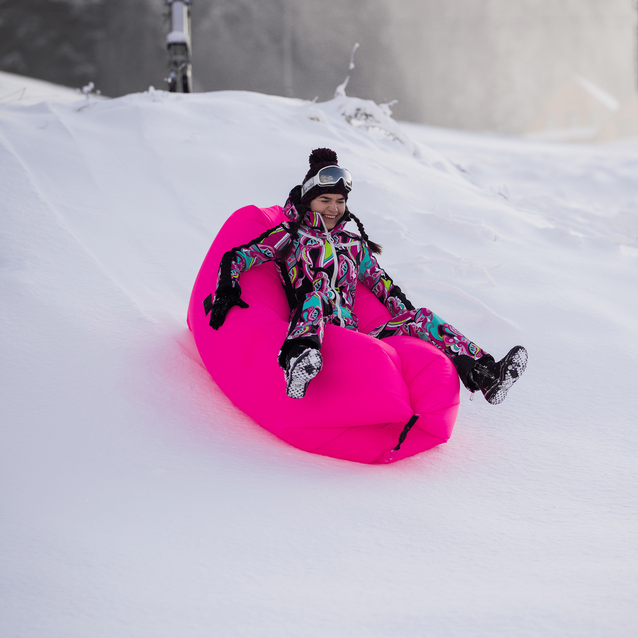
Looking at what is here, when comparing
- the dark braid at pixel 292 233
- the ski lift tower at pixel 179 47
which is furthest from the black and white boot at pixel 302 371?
the ski lift tower at pixel 179 47

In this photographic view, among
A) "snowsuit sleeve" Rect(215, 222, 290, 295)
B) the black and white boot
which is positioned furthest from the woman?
the black and white boot

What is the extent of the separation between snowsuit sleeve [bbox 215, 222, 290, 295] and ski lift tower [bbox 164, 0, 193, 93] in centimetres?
493

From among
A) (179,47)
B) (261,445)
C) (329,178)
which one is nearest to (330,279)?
(329,178)

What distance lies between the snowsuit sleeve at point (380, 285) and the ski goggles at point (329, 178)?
26cm

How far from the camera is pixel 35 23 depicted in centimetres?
1398

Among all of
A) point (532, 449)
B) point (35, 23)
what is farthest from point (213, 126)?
point (35, 23)

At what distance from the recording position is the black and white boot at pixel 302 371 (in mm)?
1711

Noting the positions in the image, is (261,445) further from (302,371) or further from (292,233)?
(292,233)

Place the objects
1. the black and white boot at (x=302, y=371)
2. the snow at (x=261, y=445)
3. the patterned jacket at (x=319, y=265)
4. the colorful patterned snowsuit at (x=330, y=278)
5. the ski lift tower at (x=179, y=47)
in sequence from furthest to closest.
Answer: the ski lift tower at (x=179, y=47)
the patterned jacket at (x=319, y=265)
the colorful patterned snowsuit at (x=330, y=278)
the black and white boot at (x=302, y=371)
the snow at (x=261, y=445)

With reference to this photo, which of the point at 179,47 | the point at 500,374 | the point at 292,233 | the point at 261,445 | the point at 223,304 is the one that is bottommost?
the point at 261,445

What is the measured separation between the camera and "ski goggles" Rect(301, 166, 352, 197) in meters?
2.23

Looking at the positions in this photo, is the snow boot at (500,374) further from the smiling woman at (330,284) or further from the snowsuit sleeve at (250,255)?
the snowsuit sleeve at (250,255)

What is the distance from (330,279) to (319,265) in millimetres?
63

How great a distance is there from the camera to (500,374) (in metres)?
1.90
